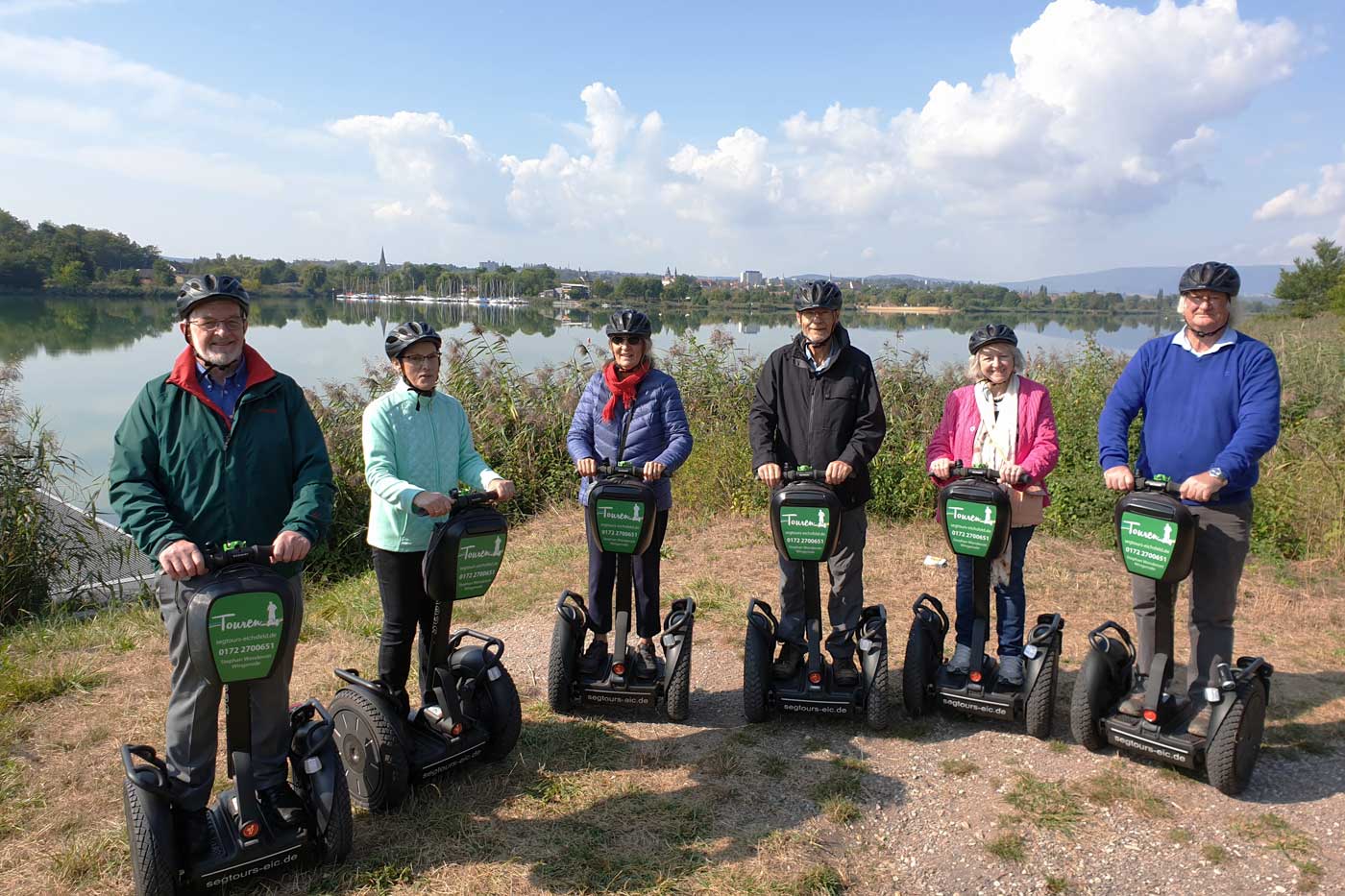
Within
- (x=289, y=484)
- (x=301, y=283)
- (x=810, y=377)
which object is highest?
(x=301, y=283)

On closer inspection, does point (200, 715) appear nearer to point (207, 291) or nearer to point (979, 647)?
point (207, 291)

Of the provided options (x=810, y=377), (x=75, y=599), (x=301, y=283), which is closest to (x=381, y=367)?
(x=75, y=599)

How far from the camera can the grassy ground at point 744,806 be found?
267 cm

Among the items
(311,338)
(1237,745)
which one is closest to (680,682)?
(1237,745)

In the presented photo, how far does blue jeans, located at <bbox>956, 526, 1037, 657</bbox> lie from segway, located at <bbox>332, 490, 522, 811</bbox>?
2098 mm

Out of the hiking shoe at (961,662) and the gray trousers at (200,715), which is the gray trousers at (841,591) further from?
the gray trousers at (200,715)

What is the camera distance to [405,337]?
3.03 meters

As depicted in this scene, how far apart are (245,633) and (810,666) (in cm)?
238

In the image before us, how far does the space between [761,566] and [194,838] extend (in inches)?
173

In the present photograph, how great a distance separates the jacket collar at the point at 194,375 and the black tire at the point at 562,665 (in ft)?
5.68

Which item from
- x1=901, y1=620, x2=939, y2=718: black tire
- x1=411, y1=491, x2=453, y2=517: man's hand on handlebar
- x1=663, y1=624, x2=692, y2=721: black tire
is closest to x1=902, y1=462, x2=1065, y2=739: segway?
x1=901, y1=620, x2=939, y2=718: black tire

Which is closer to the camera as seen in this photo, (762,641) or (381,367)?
(762,641)

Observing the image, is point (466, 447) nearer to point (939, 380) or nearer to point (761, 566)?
point (761, 566)

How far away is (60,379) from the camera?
16.8 m
